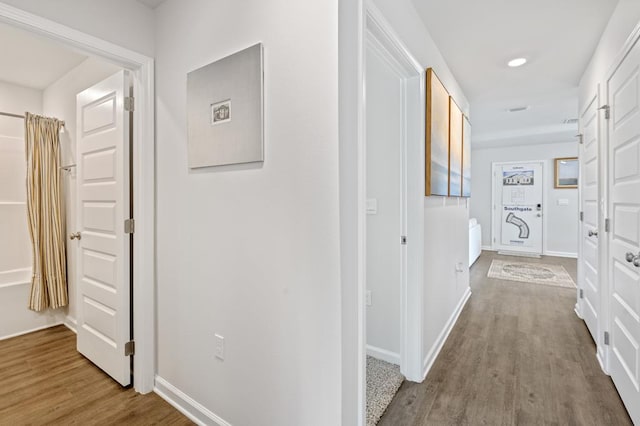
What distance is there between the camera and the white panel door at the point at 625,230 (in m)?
1.75

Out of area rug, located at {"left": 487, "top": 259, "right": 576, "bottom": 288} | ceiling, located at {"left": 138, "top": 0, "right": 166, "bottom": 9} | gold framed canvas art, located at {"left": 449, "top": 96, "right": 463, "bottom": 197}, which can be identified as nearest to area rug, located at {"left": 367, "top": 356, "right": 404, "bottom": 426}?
gold framed canvas art, located at {"left": 449, "top": 96, "right": 463, "bottom": 197}

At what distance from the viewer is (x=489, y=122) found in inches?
210

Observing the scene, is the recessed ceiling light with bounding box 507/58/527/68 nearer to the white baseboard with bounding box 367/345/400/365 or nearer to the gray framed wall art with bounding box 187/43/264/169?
the gray framed wall art with bounding box 187/43/264/169

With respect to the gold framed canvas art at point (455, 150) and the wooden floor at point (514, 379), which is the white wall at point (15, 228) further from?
the gold framed canvas art at point (455, 150)

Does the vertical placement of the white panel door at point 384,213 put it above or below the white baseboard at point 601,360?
above

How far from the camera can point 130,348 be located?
213cm

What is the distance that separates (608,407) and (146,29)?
12.0ft

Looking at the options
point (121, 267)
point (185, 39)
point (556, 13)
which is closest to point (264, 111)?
point (185, 39)

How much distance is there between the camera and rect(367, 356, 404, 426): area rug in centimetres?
189

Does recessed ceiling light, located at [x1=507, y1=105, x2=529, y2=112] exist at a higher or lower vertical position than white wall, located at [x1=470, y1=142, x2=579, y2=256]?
higher

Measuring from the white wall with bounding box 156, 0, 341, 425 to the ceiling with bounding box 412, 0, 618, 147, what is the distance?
1.21m

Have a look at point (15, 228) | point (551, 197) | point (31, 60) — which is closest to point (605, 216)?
point (31, 60)

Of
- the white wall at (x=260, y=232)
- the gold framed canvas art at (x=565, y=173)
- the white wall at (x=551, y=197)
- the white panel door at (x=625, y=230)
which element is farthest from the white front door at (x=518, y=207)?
the white wall at (x=260, y=232)

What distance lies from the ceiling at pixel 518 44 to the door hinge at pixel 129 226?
2.28 m
